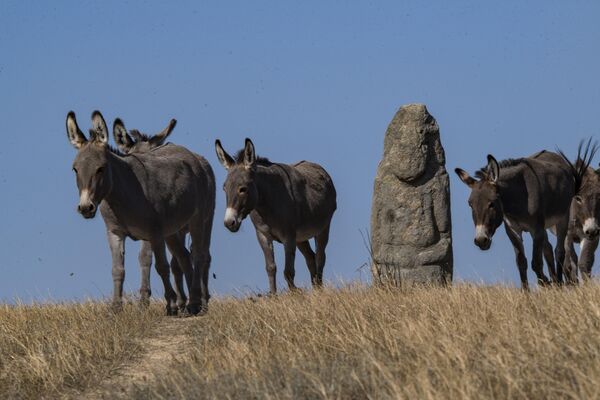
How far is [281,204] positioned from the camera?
18.3 metres

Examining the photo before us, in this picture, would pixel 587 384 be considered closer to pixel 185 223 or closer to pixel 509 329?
pixel 509 329

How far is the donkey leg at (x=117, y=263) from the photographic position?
15.7 meters

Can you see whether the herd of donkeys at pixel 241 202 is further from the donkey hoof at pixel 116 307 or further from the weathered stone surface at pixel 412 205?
the weathered stone surface at pixel 412 205

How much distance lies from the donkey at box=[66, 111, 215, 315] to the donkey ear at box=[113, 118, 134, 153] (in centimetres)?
97

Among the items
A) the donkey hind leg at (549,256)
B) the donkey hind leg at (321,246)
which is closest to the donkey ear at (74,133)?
the donkey hind leg at (321,246)

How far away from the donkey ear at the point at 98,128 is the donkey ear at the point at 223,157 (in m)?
2.59

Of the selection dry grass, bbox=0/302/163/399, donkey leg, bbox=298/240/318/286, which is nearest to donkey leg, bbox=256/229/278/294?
donkey leg, bbox=298/240/318/286

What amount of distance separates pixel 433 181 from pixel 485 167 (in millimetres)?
1003

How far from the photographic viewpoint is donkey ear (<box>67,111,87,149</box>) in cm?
1550

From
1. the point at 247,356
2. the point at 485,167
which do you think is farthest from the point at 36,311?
the point at 485,167

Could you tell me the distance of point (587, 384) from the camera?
724cm

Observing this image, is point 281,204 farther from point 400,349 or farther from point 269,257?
point 400,349

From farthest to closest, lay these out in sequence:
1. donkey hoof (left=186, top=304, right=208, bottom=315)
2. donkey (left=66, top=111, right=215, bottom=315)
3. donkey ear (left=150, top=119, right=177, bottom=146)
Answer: donkey ear (left=150, top=119, right=177, bottom=146), donkey hoof (left=186, top=304, right=208, bottom=315), donkey (left=66, top=111, right=215, bottom=315)

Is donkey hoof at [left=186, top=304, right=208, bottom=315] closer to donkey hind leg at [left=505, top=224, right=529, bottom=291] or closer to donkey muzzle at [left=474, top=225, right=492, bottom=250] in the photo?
donkey muzzle at [left=474, top=225, right=492, bottom=250]
